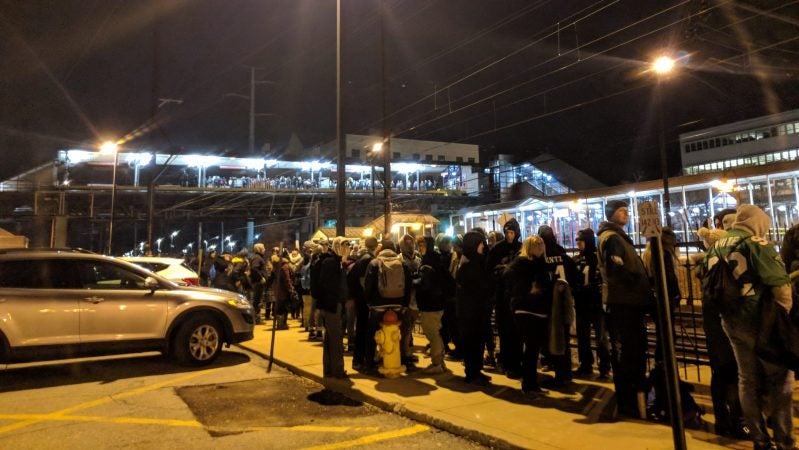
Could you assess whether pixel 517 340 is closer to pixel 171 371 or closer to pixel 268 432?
pixel 268 432

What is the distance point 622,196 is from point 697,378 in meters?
13.1

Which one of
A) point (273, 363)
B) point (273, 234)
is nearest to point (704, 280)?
point (273, 363)

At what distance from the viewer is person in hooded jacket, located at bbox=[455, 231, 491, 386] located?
6176 millimetres

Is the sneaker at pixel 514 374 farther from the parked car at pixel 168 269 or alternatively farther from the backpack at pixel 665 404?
the parked car at pixel 168 269

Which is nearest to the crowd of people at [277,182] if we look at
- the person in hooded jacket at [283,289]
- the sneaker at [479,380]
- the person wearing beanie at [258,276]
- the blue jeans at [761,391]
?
the person wearing beanie at [258,276]

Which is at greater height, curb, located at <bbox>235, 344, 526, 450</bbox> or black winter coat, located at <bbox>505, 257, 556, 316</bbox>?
black winter coat, located at <bbox>505, 257, 556, 316</bbox>

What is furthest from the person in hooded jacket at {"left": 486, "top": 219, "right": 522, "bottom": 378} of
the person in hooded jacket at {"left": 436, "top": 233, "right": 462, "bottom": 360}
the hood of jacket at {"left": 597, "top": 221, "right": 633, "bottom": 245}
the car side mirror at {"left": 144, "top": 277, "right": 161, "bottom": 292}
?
the car side mirror at {"left": 144, "top": 277, "right": 161, "bottom": 292}

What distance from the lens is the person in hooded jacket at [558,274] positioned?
594 centimetres

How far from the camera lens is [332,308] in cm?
673

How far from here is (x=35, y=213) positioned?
2417 centimetres

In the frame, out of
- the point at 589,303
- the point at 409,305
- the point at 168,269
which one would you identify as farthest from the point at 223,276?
the point at 589,303

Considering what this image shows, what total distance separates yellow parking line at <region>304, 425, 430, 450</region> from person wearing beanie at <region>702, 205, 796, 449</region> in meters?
2.76

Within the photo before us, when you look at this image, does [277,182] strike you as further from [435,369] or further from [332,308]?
[435,369]

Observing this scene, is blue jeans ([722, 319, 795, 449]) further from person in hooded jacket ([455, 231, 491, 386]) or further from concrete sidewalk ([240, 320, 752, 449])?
person in hooded jacket ([455, 231, 491, 386])
